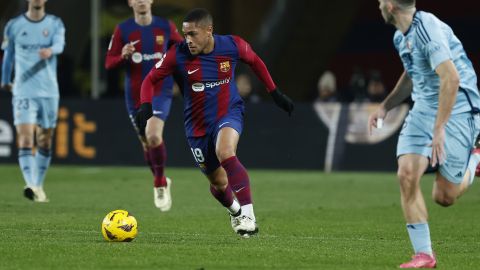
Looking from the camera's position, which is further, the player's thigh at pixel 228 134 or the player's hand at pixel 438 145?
the player's thigh at pixel 228 134

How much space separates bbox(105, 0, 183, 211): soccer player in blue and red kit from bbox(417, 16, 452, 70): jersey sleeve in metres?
6.06

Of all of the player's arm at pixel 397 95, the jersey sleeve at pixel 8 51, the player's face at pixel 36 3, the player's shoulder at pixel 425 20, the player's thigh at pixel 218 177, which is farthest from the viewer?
the jersey sleeve at pixel 8 51

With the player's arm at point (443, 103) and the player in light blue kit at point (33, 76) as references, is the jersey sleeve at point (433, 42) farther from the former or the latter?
the player in light blue kit at point (33, 76)

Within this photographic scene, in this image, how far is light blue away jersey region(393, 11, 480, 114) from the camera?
27.7 feet

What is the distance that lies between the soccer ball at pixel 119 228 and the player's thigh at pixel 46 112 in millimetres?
5585

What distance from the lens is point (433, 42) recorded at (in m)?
8.41

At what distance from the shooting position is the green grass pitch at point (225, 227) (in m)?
8.96

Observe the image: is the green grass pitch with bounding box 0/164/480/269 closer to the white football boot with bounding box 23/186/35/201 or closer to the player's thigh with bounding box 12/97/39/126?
the white football boot with bounding box 23/186/35/201

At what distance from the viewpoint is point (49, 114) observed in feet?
51.3

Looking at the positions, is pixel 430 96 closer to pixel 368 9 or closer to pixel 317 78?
pixel 317 78

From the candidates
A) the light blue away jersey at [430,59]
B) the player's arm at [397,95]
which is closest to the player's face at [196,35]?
the player's arm at [397,95]

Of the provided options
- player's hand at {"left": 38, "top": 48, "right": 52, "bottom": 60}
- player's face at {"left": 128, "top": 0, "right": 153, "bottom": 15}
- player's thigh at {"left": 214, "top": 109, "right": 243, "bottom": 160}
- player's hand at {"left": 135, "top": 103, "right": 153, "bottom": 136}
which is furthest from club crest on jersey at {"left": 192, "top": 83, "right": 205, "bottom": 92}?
player's hand at {"left": 38, "top": 48, "right": 52, "bottom": 60}

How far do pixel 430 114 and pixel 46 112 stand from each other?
26.0 feet

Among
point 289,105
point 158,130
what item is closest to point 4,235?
point 289,105
